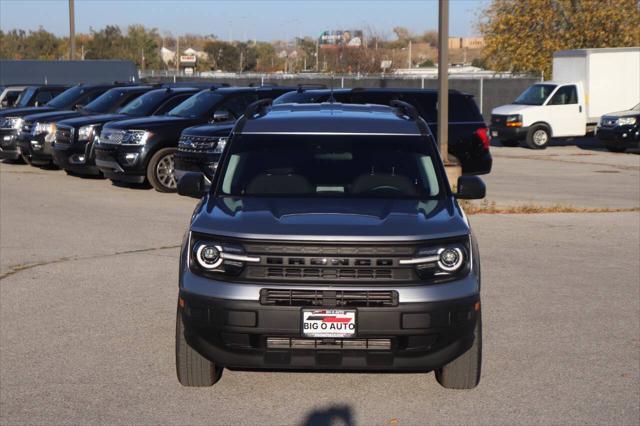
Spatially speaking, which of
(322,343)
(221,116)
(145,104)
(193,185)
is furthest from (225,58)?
(322,343)

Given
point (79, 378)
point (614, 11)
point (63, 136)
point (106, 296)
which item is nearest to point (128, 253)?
point (106, 296)

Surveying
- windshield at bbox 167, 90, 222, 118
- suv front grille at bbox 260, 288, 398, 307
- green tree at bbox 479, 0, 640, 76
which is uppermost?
green tree at bbox 479, 0, 640, 76

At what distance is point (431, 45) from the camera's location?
166875mm

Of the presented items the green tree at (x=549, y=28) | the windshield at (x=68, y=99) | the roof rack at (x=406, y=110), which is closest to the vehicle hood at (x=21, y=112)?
the windshield at (x=68, y=99)

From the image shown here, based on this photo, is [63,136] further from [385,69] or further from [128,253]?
[385,69]

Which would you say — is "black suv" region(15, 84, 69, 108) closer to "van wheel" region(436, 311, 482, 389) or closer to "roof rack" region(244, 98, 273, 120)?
"roof rack" region(244, 98, 273, 120)

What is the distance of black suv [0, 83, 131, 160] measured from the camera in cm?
2441

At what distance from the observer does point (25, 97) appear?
29766mm

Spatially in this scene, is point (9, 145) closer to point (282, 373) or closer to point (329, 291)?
point (282, 373)

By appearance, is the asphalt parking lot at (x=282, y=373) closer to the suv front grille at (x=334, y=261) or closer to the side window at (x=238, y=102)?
the suv front grille at (x=334, y=261)

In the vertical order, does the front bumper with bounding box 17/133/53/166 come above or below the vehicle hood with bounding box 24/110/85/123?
below

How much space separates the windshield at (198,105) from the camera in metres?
19.3

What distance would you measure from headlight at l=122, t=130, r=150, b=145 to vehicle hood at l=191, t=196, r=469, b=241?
37.3 ft

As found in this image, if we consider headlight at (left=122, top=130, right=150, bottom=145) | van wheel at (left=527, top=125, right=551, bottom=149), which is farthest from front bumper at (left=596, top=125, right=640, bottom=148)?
headlight at (left=122, top=130, right=150, bottom=145)
